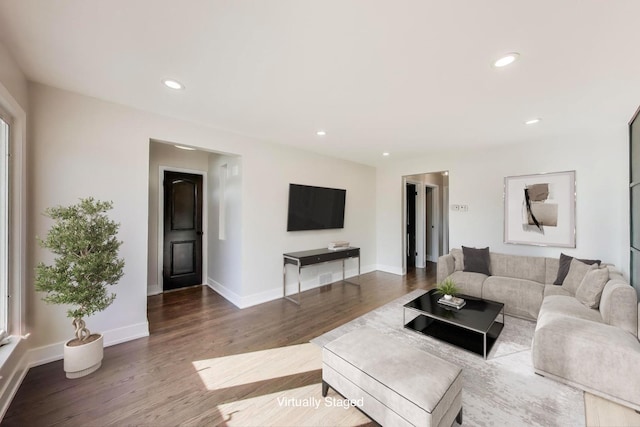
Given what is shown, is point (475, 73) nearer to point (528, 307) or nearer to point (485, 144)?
point (485, 144)

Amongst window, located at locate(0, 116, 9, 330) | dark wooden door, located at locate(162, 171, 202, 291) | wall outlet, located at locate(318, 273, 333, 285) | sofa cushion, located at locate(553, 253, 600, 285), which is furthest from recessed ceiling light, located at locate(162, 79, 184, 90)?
sofa cushion, located at locate(553, 253, 600, 285)

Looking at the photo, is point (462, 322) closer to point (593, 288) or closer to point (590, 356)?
point (590, 356)

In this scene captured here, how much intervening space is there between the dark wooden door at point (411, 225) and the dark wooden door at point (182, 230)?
4898mm

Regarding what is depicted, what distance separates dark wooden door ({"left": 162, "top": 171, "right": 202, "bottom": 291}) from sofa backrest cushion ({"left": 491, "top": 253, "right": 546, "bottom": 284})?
205 inches

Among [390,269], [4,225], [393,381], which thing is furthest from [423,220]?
[4,225]

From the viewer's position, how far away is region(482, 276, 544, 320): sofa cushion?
3068 mm

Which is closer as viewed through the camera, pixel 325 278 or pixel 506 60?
pixel 506 60

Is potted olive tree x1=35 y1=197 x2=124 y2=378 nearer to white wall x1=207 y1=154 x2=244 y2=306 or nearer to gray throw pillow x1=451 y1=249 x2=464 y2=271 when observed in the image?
white wall x1=207 y1=154 x2=244 y2=306

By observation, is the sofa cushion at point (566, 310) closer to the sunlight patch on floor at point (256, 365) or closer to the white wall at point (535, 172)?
the white wall at point (535, 172)

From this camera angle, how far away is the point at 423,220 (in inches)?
254

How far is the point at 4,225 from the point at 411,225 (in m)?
6.70

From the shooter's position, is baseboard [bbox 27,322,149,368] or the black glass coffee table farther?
the black glass coffee table

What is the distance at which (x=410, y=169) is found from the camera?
17.4 ft

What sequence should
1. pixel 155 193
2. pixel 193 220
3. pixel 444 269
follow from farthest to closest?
pixel 193 220 < pixel 155 193 < pixel 444 269
